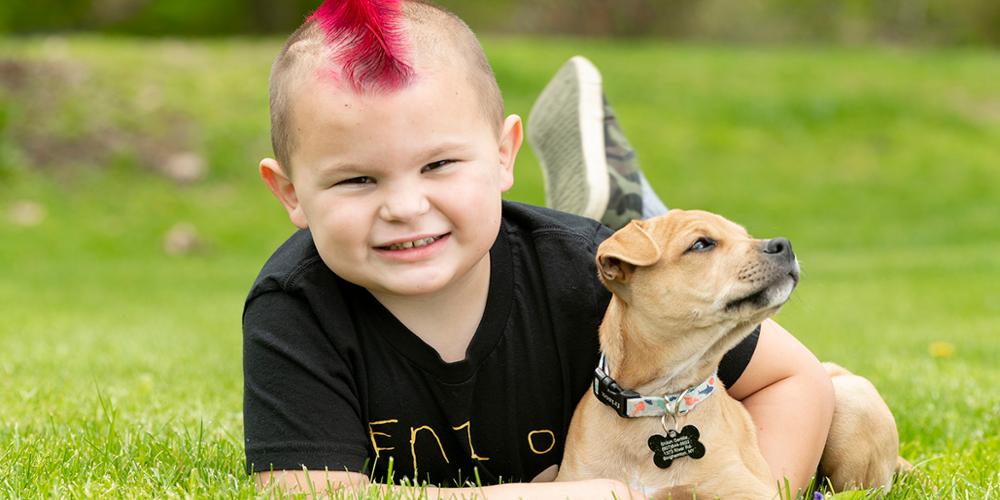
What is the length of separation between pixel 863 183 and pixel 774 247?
1745 centimetres

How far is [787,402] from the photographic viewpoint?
3.44 metres

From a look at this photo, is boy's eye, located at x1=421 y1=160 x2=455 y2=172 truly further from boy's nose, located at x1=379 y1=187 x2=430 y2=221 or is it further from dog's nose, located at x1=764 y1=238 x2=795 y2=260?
dog's nose, located at x1=764 y1=238 x2=795 y2=260

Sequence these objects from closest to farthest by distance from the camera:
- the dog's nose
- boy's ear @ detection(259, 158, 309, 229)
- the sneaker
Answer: the dog's nose → boy's ear @ detection(259, 158, 309, 229) → the sneaker

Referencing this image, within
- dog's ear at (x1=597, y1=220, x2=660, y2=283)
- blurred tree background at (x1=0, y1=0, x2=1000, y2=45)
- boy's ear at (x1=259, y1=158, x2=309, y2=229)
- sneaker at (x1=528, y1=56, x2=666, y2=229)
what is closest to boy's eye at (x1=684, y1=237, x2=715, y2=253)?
dog's ear at (x1=597, y1=220, x2=660, y2=283)

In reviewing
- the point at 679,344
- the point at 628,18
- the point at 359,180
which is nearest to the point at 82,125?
the point at 359,180

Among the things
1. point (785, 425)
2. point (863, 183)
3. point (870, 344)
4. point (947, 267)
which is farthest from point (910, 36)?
point (785, 425)

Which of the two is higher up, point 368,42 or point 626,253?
point 368,42

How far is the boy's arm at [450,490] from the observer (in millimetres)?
2918

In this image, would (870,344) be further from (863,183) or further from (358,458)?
(863,183)

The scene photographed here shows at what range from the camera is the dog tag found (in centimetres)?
304

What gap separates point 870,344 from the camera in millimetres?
8602

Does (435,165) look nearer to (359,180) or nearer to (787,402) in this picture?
(359,180)

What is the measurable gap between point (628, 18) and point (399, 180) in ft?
103

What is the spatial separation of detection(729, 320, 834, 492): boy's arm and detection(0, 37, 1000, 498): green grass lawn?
12.8 inches
